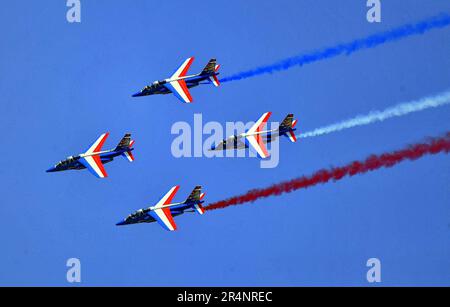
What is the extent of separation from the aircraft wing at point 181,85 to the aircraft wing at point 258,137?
13.7ft

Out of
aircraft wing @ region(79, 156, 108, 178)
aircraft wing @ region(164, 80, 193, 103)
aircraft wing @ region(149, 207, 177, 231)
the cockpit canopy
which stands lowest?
aircraft wing @ region(149, 207, 177, 231)

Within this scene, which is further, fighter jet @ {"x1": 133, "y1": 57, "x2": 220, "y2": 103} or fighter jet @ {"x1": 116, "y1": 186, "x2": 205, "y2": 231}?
fighter jet @ {"x1": 133, "y1": 57, "x2": 220, "y2": 103}

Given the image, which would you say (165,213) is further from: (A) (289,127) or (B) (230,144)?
(A) (289,127)

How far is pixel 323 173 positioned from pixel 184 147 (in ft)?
26.7

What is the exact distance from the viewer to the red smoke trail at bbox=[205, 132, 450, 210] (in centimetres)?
7131

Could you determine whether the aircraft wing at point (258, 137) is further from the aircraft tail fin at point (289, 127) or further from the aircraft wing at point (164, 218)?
the aircraft wing at point (164, 218)

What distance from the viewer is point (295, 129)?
77.1m

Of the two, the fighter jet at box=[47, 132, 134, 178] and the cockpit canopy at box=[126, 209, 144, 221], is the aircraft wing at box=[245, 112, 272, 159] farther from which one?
the cockpit canopy at box=[126, 209, 144, 221]

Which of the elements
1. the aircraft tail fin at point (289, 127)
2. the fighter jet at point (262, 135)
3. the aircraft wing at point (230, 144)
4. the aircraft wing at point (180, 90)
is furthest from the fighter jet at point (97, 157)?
the aircraft tail fin at point (289, 127)

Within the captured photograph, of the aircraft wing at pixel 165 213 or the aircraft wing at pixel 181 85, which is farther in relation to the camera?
the aircraft wing at pixel 181 85

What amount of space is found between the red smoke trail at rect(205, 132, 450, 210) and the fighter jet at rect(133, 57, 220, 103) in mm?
7063

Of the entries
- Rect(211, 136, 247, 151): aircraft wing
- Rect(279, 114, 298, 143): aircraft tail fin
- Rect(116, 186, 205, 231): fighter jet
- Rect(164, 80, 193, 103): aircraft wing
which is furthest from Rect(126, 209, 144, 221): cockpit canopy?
Rect(279, 114, 298, 143): aircraft tail fin

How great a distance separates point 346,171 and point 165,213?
35.2 ft

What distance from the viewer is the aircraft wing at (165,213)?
75.8 meters
